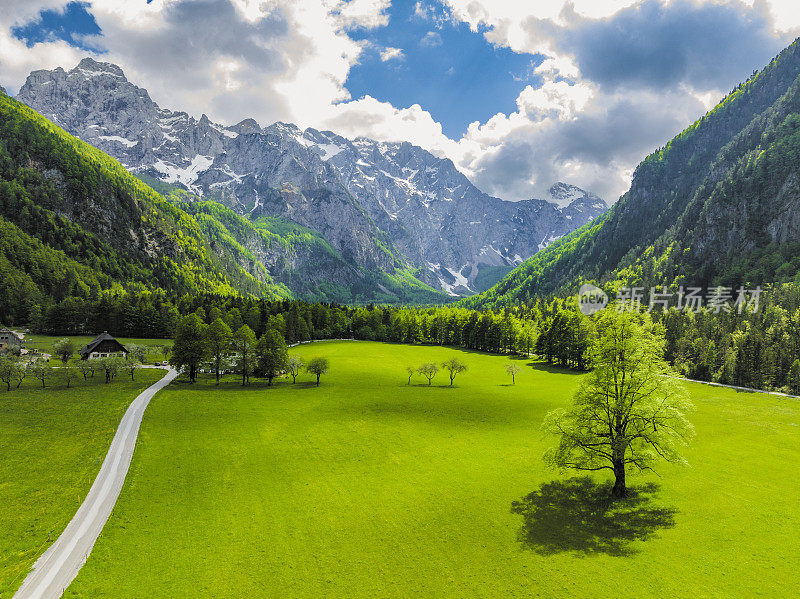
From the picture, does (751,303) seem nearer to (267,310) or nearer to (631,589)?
(631,589)

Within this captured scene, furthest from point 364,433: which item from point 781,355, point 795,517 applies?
point 781,355

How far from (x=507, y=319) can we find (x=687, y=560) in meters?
139

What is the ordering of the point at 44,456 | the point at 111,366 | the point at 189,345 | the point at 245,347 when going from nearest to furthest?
the point at 44,456, the point at 111,366, the point at 189,345, the point at 245,347

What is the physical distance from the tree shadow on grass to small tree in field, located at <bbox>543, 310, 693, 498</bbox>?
3.49m

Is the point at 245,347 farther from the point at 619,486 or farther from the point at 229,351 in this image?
the point at 619,486

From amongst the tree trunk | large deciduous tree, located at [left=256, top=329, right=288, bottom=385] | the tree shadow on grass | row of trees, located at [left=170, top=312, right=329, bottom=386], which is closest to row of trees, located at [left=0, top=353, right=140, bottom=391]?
row of trees, located at [left=170, top=312, right=329, bottom=386]

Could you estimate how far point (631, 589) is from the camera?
23.8m

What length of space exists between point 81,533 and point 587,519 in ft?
149

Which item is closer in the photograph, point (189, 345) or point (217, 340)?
point (189, 345)

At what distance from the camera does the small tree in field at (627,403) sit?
32375 mm

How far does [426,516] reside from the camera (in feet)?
112

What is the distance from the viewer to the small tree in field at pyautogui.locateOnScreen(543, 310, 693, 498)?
3238 centimetres

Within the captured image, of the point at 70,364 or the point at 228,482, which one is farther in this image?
the point at 70,364

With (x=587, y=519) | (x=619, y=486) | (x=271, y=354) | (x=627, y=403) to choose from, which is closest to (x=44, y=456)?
(x=271, y=354)
